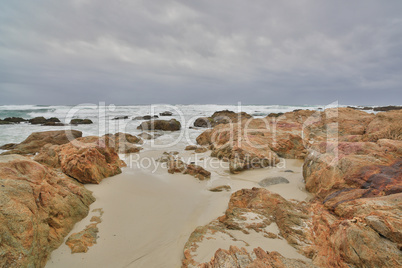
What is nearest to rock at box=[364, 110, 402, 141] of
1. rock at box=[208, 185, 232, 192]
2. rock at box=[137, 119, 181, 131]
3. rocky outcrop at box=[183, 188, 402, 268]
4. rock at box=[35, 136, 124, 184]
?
rocky outcrop at box=[183, 188, 402, 268]

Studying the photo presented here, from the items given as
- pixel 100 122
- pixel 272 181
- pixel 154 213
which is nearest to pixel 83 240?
pixel 154 213

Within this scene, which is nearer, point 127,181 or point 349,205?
point 349,205

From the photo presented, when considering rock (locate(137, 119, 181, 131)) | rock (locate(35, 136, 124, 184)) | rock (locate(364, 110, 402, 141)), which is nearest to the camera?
rock (locate(35, 136, 124, 184))

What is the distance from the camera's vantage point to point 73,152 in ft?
17.2

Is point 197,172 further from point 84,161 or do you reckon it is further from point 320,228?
point 320,228

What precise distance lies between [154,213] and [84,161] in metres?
2.27

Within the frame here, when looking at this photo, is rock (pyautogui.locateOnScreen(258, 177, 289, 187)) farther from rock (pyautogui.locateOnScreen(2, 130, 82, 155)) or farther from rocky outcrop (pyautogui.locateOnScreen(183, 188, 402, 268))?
rock (pyautogui.locateOnScreen(2, 130, 82, 155))

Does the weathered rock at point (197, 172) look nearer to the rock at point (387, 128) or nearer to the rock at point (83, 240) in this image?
the rock at point (83, 240)

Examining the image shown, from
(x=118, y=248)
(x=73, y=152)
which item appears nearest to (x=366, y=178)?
(x=118, y=248)

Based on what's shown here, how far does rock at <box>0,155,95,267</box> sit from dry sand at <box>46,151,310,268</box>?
0.68 feet

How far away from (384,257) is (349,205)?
1.09 metres

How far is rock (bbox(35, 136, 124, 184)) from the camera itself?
4668 mm

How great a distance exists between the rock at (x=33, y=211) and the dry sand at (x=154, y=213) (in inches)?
8.2

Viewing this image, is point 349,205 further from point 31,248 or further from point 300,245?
point 31,248
